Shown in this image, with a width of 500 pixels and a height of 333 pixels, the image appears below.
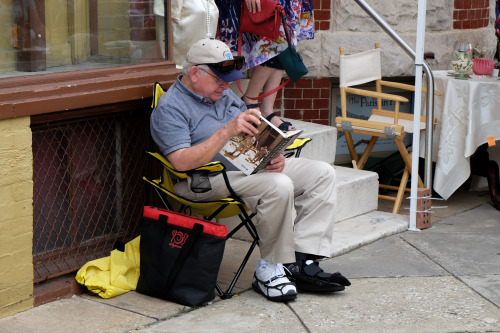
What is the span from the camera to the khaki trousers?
4.27 meters

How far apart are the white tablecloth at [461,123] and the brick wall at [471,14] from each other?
1351 millimetres

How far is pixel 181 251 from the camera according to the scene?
423 cm

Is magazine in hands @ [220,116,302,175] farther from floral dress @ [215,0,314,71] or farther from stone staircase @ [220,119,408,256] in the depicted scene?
floral dress @ [215,0,314,71]

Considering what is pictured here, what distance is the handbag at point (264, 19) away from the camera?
17.0 ft

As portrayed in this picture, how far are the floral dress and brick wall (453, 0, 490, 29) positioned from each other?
2608 mm

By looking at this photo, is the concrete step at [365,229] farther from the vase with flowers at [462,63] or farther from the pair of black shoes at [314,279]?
the vase with flowers at [462,63]

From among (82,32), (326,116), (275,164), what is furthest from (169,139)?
(326,116)

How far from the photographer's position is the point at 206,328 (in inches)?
159

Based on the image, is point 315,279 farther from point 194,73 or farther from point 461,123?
point 461,123

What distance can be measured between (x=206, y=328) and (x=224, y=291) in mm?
536

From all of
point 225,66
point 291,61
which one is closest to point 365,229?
point 291,61

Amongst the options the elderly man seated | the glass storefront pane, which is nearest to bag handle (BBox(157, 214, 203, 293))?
the elderly man seated

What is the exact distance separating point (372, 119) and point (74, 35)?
293 cm

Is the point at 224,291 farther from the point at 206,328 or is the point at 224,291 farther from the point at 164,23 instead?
the point at 164,23
